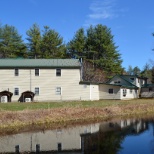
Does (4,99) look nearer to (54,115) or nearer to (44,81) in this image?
(44,81)

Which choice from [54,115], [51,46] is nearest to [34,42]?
[51,46]

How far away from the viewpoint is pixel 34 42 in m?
67.9

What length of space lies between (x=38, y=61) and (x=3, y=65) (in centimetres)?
560

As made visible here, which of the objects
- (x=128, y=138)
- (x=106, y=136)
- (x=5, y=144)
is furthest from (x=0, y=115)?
(x=128, y=138)

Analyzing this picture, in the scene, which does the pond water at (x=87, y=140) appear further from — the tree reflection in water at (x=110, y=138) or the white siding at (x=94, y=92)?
the white siding at (x=94, y=92)

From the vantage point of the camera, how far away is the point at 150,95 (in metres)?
60.9

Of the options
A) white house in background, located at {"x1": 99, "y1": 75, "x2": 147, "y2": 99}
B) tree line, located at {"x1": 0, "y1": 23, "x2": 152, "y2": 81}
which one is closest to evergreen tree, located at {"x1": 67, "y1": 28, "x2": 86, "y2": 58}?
tree line, located at {"x1": 0, "y1": 23, "x2": 152, "y2": 81}

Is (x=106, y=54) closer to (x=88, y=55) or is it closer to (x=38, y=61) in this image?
(x=88, y=55)

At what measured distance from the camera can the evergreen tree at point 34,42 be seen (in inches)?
2655

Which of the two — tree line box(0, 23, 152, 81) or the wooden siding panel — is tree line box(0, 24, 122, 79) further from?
the wooden siding panel

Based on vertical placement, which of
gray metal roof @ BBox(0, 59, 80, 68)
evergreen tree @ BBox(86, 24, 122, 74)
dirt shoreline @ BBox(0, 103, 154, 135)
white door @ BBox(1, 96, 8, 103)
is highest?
evergreen tree @ BBox(86, 24, 122, 74)

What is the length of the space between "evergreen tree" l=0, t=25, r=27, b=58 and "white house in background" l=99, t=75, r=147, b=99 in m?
25.5

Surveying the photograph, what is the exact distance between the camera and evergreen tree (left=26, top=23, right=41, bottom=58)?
221 feet

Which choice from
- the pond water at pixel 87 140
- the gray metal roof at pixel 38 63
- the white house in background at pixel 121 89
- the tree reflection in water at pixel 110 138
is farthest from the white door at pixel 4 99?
the tree reflection in water at pixel 110 138
